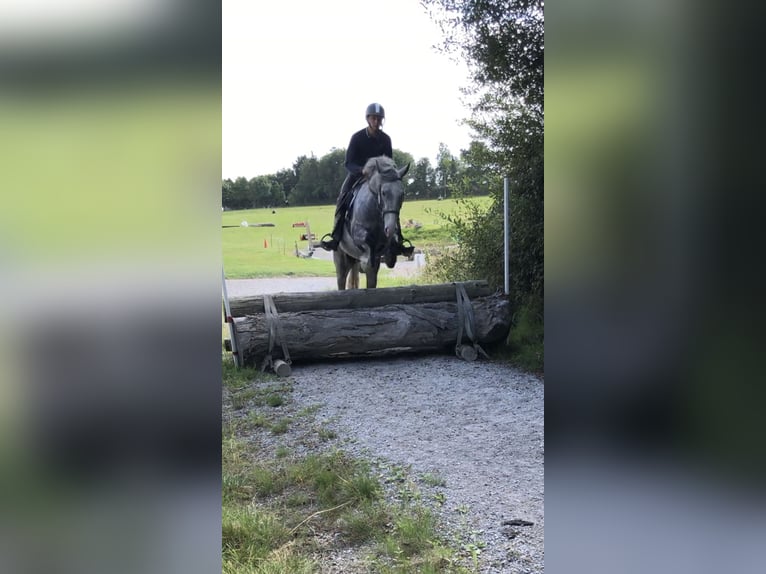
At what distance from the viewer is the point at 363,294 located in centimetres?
498

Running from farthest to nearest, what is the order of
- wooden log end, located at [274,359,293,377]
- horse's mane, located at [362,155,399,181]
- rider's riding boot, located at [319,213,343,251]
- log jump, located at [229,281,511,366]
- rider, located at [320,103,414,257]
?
rider's riding boot, located at [319,213,343,251], rider, located at [320,103,414,257], horse's mane, located at [362,155,399,181], log jump, located at [229,281,511,366], wooden log end, located at [274,359,293,377]

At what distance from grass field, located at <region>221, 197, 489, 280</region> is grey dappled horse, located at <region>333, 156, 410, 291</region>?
9.2 inches

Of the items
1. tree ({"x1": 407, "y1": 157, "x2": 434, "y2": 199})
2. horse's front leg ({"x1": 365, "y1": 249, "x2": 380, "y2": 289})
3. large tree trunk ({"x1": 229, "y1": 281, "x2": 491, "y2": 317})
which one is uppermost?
tree ({"x1": 407, "y1": 157, "x2": 434, "y2": 199})

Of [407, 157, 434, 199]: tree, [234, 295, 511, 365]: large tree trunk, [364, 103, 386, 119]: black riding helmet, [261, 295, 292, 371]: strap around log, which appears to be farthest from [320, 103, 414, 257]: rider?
[261, 295, 292, 371]: strap around log

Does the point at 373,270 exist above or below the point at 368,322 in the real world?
above

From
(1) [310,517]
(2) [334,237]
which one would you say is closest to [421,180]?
(2) [334,237]

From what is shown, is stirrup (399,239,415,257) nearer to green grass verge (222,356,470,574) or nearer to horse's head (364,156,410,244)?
horse's head (364,156,410,244)

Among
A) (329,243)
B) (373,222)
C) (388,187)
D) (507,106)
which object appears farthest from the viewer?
(507,106)

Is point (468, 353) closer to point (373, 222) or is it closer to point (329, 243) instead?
point (373, 222)

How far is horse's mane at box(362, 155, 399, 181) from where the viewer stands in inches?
185

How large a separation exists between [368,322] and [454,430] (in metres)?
1.40

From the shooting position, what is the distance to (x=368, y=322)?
15.7ft

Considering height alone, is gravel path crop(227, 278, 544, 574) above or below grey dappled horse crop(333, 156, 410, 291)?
below
